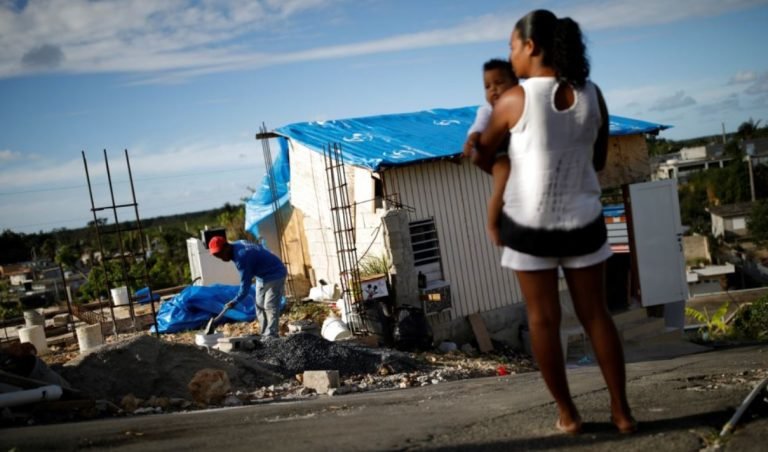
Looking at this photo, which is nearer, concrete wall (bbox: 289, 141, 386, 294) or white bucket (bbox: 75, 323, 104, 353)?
white bucket (bbox: 75, 323, 104, 353)

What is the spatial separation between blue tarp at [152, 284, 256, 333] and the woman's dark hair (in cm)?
1251

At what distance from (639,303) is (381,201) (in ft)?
20.3

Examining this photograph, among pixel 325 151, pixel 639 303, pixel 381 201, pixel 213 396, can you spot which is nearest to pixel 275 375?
pixel 213 396

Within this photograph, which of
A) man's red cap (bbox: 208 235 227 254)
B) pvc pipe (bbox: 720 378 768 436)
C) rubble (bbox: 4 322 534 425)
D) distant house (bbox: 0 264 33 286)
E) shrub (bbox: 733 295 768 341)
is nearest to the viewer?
pvc pipe (bbox: 720 378 768 436)

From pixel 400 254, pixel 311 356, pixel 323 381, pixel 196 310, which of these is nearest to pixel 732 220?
pixel 400 254

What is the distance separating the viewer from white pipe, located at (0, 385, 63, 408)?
5.15 m

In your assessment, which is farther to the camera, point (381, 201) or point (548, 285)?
point (381, 201)

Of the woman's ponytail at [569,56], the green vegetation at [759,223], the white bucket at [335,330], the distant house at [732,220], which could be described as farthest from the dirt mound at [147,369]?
the distant house at [732,220]

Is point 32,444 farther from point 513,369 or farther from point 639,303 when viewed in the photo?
point 639,303

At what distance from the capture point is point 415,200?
13.3m

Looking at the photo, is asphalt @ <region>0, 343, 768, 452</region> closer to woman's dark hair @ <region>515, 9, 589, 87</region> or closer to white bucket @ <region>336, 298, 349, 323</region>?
woman's dark hair @ <region>515, 9, 589, 87</region>

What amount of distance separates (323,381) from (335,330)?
416cm

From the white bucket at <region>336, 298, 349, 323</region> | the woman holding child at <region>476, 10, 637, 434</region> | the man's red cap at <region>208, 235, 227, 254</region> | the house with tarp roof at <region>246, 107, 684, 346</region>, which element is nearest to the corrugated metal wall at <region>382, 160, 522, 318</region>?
the house with tarp roof at <region>246, 107, 684, 346</region>

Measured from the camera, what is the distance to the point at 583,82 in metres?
2.94
